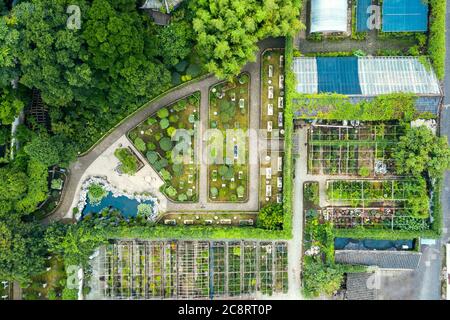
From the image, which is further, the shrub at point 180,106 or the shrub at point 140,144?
the shrub at point 140,144

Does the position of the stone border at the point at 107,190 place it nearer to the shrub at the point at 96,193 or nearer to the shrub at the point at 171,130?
the shrub at the point at 96,193

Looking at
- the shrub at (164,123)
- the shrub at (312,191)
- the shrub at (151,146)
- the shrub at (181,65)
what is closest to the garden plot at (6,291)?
the shrub at (151,146)

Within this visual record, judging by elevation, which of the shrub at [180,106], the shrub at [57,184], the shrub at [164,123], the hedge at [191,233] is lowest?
the hedge at [191,233]

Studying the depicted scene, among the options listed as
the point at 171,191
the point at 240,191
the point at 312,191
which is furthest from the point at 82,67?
the point at 312,191

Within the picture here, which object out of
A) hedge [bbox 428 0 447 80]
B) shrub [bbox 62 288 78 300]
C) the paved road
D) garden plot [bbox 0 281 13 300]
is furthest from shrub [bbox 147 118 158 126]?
the paved road

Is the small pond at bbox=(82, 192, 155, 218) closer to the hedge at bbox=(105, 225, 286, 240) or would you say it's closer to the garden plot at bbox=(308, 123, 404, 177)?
the hedge at bbox=(105, 225, 286, 240)

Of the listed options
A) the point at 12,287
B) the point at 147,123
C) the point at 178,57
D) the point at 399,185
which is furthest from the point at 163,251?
the point at 399,185
